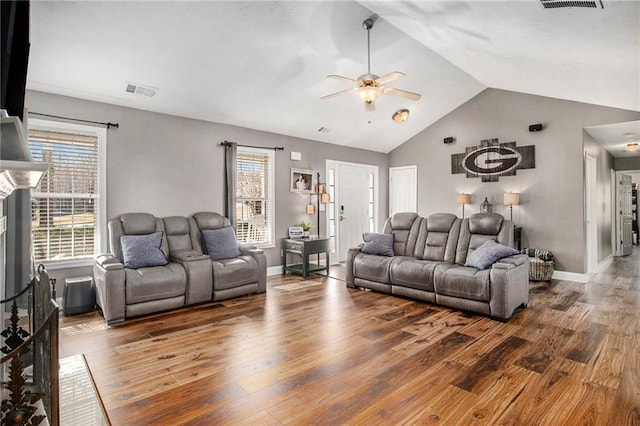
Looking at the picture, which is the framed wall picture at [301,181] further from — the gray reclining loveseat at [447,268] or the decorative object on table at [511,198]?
the decorative object on table at [511,198]

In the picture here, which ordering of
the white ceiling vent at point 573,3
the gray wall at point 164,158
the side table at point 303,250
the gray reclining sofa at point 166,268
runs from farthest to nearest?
the side table at point 303,250 < the gray wall at point 164,158 < the gray reclining sofa at point 166,268 < the white ceiling vent at point 573,3

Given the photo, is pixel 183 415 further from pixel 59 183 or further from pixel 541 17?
pixel 541 17

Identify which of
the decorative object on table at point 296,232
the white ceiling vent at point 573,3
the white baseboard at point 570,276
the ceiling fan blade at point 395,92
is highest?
the white ceiling vent at point 573,3

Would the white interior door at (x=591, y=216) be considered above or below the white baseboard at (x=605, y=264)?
above

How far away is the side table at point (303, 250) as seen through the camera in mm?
5938

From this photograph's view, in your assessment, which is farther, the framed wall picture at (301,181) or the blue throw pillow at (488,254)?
the framed wall picture at (301,181)

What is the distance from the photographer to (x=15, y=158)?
129 cm

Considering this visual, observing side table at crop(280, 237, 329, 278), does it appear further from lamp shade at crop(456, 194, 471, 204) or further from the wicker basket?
the wicker basket

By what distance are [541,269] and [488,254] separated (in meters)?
2.27

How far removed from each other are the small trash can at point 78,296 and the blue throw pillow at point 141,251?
505mm

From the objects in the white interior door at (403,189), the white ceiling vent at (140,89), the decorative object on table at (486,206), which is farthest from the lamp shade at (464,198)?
the white ceiling vent at (140,89)

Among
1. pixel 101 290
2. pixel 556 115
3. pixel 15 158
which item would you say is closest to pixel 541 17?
pixel 556 115

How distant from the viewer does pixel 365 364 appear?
2.74 m

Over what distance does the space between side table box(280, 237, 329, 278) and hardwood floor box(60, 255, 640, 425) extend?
1.58 meters
